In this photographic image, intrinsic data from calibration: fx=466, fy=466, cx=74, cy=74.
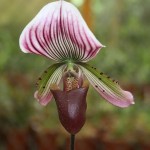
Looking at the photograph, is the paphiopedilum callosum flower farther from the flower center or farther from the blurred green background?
the blurred green background

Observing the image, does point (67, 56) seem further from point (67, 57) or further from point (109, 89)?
point (109, 89)

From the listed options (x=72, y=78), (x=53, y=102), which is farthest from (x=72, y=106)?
(x=53, y=102)

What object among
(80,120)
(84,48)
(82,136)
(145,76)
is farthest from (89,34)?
(145,76)

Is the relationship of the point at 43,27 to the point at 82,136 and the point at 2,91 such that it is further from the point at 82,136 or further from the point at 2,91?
the point at 2,91

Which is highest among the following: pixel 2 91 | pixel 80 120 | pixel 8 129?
pixel 80 120

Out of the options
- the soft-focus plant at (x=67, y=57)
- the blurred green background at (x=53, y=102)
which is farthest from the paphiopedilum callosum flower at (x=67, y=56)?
the blurred green background at (x=53, y=102)

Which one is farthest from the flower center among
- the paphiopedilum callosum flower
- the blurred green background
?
the blurred green background

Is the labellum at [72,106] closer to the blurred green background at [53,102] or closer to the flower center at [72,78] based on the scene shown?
the flower center at [72,78]

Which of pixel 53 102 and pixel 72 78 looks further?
pixel 53 102
